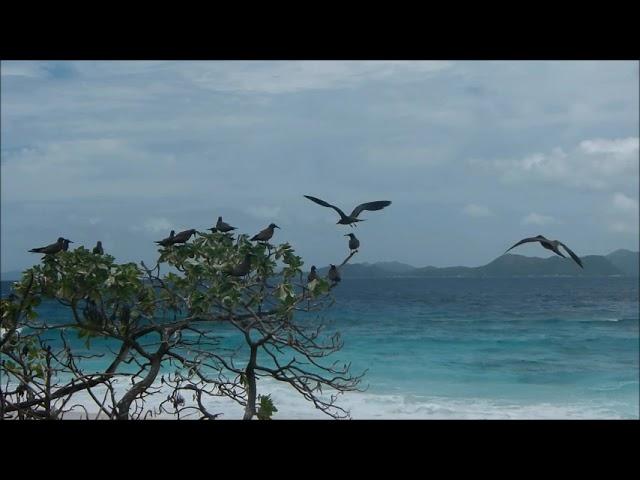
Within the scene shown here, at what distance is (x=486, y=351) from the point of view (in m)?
19.5

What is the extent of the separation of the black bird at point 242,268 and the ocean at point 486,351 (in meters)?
3.59

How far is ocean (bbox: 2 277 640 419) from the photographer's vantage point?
494 inches

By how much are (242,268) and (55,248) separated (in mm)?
769

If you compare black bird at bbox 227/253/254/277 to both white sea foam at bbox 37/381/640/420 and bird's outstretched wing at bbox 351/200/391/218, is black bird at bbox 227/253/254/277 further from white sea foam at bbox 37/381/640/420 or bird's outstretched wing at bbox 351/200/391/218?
white sea foam at bbox 37/381/640/420

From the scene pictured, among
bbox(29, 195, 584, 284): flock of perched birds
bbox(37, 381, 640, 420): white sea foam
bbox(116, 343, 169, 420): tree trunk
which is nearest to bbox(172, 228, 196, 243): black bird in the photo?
bbox(29, 195, 584, 284): flock of perched birds

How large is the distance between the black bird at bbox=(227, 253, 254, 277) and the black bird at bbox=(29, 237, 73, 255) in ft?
2.29

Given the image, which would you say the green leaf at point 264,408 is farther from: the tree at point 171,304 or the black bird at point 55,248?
the black bird at point 55,248

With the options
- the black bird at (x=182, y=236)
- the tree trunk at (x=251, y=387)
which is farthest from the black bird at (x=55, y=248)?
the tree trunk at (x=251, y=387)
